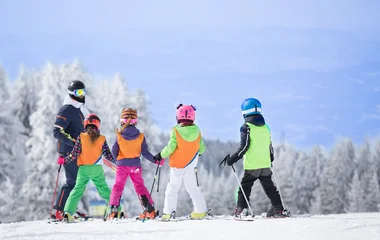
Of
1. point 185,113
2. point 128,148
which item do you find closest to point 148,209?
point 128,148

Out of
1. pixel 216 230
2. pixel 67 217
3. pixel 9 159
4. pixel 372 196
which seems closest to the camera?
pixel 216 230

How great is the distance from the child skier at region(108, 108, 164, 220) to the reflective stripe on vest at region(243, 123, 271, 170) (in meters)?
1.68

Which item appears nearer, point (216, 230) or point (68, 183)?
point (216, 230)

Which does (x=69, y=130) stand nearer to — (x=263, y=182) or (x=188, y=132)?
(x=188, y=132)

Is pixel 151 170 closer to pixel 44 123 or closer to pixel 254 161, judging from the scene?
pixel 44 123

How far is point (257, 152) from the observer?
1156 cm

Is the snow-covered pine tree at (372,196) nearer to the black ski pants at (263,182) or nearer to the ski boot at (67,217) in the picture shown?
the black ski pants at (263,182)

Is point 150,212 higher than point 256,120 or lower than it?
lower

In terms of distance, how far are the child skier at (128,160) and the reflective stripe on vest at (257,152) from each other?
1685 millimetres

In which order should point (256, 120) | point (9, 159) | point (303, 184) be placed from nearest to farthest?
point (256, 120)
point (9, 159)
point (303, 184)

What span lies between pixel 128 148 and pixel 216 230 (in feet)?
11.3

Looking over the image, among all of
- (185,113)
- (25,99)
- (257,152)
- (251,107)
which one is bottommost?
(257,152)

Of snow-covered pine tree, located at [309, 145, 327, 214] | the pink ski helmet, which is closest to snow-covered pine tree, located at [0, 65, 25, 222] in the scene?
the pink ski helmet

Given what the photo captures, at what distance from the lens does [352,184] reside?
73.8m
